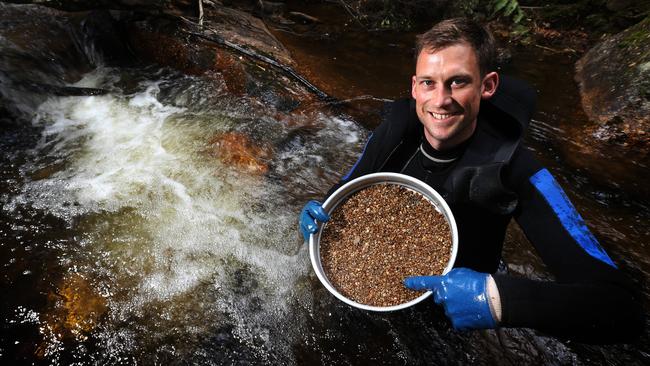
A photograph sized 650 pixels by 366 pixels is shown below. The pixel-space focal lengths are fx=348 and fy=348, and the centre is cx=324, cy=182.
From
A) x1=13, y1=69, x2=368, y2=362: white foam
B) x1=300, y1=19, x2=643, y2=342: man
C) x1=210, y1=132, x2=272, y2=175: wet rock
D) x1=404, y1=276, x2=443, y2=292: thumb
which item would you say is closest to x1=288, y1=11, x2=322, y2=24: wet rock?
x1=13, y1=69, x2=368, y2=362: white foam

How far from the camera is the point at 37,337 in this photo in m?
1.99

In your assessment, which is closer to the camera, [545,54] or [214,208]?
[214,208]

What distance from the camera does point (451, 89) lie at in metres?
1.74

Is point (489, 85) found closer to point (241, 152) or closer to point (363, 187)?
point (363, 187)

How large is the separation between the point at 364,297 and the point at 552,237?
0.88 meters

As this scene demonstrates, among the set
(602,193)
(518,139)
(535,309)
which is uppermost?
(518,139)

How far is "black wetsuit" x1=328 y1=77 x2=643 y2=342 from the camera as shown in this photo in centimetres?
131

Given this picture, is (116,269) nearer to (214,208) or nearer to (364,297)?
(214,208)

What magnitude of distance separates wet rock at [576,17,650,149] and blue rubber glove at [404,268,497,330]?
396 centimetres

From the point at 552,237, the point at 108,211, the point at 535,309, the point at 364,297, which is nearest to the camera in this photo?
the point at 535,309

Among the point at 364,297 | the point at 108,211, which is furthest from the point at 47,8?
the point at 364,297

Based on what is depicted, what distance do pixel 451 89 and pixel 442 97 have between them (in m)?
0.07

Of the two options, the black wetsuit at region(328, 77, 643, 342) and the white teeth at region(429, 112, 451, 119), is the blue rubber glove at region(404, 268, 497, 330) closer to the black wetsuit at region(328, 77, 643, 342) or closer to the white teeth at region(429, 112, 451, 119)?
the black wetsuit at region(328, 77, 643, 342)

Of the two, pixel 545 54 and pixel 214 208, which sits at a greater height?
pixel 545 54
